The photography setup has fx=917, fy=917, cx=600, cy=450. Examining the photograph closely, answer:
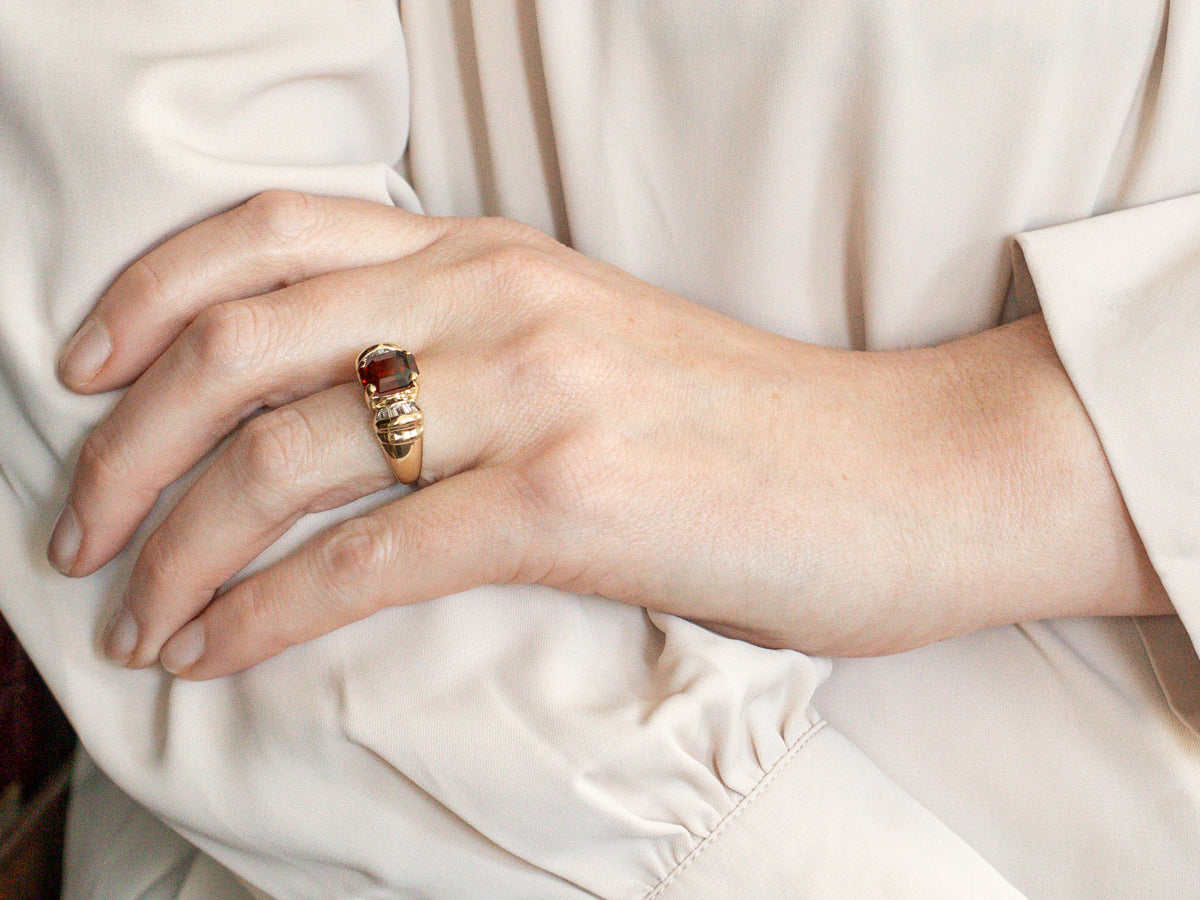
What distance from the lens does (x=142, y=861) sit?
1.02 meters

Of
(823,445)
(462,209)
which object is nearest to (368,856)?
(823,445)

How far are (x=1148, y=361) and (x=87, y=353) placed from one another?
2.63 feet

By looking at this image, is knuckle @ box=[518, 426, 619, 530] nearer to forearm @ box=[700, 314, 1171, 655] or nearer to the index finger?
forearm @ box=[700, 314, 1171, 655]

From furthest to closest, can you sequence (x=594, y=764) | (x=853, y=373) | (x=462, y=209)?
(x=462, y=209), (x=853, y=373), (x=594, y=764)

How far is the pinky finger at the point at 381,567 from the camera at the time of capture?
66 cm

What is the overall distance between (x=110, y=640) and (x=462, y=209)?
1.72 feet

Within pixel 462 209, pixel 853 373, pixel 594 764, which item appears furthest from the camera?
pixel 462 209

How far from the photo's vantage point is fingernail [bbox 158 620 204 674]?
27.8 inches

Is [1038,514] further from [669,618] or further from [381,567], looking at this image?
[381,567]

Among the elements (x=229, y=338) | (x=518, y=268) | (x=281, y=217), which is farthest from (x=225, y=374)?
(x=518, y=268)

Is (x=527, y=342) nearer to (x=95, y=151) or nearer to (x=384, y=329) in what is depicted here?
(x=384, y=329)

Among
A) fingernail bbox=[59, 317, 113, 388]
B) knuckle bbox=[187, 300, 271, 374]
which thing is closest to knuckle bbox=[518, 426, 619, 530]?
knuckle bbox=[187, 300, 271, 374]

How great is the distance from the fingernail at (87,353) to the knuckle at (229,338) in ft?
0.25

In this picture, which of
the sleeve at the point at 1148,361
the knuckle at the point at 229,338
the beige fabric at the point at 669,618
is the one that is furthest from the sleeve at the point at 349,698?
the sleeve at the point at 1148,361
